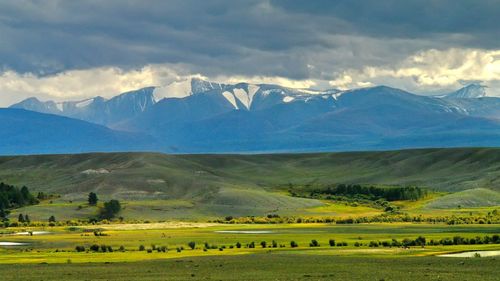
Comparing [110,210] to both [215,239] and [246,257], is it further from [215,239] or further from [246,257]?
[246,257]

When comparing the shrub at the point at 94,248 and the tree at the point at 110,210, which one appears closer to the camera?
the shrub at the point at 94,248

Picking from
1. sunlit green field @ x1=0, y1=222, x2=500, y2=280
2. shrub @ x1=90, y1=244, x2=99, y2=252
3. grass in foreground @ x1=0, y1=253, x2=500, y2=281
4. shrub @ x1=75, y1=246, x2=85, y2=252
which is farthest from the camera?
shrub @ x1=75, y1=246, x2=85, y2=252

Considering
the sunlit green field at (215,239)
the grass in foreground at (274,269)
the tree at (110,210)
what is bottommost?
the grass in foreground at (274,269)

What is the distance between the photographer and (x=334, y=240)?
113188 millimetres

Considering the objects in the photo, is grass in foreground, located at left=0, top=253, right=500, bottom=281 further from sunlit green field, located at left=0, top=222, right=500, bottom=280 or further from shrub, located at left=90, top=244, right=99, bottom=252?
shrub, located at left=90, top=244, right=99, bottom=252

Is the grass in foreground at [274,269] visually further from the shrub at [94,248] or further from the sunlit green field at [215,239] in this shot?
the shrub at [94,248]

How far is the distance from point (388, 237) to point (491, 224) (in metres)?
37.6

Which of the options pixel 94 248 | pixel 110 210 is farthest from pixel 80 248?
pixel 110 210

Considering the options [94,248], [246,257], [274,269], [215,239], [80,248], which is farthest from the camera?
[215,239]

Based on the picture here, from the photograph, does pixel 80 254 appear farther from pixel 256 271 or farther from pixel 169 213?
pixel 169 213

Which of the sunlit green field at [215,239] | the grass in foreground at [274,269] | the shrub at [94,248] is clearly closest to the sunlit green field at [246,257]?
the grass in foreground at [274,269]

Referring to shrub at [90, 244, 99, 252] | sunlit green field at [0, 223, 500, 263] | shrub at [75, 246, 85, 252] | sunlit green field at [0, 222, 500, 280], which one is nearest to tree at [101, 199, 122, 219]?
sunlit green field at [0, 223, 500, 263]

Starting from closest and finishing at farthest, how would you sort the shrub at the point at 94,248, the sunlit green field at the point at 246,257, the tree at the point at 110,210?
the sunlit green field at the point at 246,257 < the shrub at the point at 94,248 < the tree at the point at 110,210

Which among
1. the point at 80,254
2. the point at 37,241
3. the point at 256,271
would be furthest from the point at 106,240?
the point at 256,271
